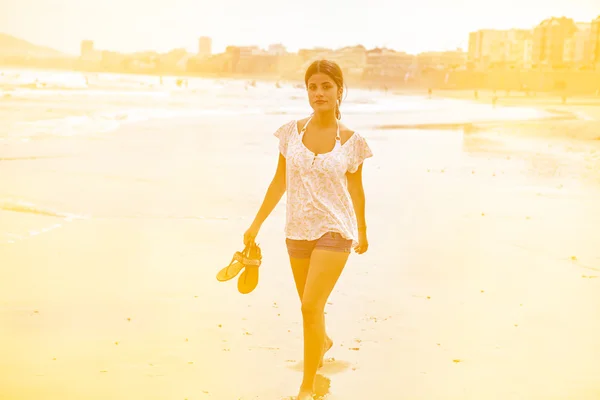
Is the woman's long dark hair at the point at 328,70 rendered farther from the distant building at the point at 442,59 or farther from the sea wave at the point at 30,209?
the distant building at the point at 442,59

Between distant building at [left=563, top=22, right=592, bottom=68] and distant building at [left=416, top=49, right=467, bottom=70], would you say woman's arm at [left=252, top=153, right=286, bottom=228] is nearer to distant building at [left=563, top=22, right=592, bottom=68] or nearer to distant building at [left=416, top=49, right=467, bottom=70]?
distant building at [left=563, top=22, right=592, bottom=68]

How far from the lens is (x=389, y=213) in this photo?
10.2 m

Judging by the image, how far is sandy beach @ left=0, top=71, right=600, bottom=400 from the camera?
455 cm

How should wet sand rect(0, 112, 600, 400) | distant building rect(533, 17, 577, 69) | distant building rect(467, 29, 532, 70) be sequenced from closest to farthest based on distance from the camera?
1. wet sand rect(0, 112, 600, 400)
2. distant building rect(533, 17, 577, 69)
3. distant building rect(467, 29, 532, 70)

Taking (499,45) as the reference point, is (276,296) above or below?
below

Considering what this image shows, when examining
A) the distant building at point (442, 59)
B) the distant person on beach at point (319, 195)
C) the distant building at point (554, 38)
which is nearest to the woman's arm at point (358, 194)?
the distant person on beach at point (319, 195)

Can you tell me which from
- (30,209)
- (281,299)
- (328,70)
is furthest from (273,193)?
(30,209)

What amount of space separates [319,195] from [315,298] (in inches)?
21.0

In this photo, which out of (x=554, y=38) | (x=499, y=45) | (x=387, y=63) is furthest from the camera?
(x=499, y=45)

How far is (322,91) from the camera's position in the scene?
13.0ft

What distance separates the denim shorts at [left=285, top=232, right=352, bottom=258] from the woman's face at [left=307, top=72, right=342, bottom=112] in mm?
668

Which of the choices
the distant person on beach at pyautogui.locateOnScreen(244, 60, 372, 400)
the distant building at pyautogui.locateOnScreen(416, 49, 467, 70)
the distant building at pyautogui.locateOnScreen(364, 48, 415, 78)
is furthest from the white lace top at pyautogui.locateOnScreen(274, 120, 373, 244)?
the distant building at pyautogui.locateOnScreen(416, 49, 467, 70)

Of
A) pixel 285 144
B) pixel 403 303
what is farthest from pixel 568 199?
pixel 285 144

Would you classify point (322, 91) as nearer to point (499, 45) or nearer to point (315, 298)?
point (315, 298)
